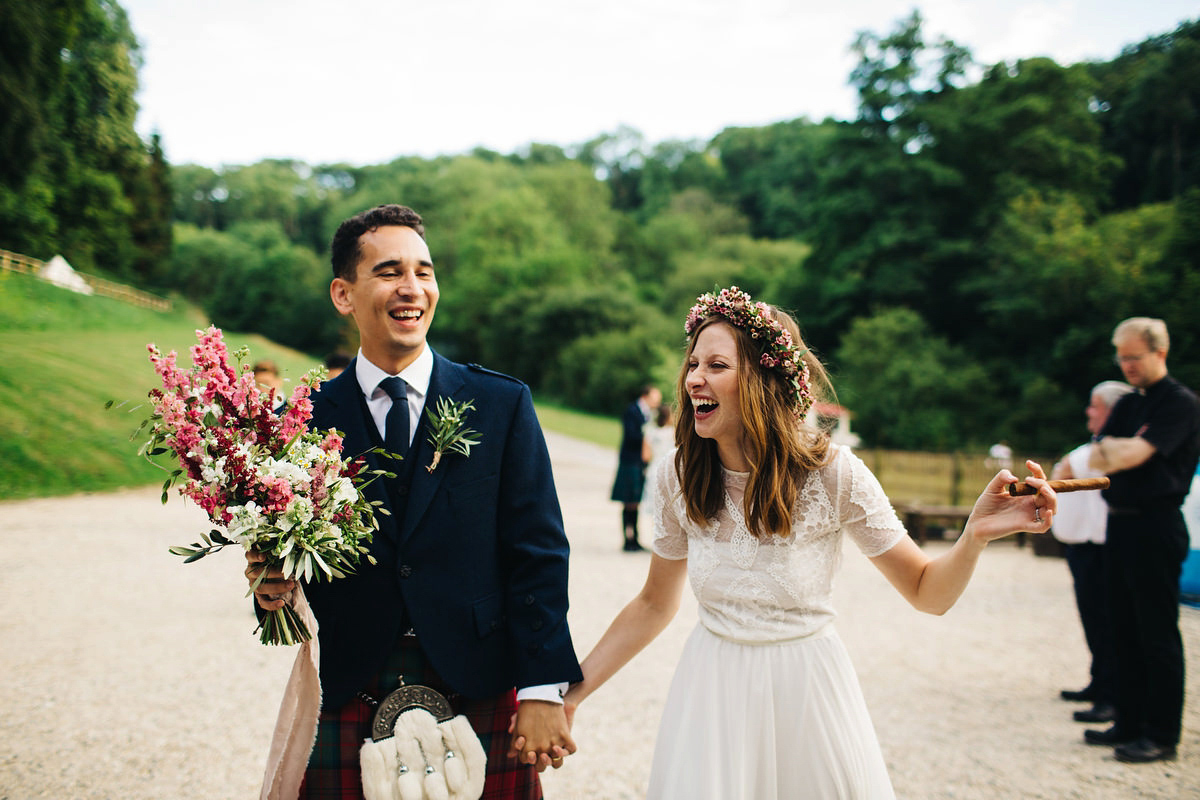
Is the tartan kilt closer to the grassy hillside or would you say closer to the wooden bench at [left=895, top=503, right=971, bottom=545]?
the grassy hillside

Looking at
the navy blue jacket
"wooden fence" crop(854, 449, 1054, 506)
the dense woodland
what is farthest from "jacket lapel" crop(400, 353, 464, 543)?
the dense woodland

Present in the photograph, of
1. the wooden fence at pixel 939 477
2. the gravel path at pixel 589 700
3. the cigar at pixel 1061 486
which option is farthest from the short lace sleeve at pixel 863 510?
the wooden fence at pixel 939 477

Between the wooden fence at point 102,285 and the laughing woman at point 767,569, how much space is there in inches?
1286

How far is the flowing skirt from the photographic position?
241 centimetres

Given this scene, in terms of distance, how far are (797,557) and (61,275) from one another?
4015 centimetres

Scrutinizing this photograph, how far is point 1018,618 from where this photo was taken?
9133 mm

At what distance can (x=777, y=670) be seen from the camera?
8.28ft

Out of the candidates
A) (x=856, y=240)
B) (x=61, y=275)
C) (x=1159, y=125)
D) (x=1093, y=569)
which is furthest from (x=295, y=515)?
(x=1159, y=125)

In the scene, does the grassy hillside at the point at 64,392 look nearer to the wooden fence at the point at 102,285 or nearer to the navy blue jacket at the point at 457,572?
the wooden fence at the point at 102,285

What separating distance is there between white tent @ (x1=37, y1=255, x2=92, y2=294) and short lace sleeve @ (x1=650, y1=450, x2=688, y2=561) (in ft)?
118

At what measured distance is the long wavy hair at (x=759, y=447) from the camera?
8.45 ft

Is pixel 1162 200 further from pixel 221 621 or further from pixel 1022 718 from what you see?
pixel 221 621

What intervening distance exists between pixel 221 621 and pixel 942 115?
40.3 metres

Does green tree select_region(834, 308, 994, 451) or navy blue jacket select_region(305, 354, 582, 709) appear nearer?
navy blue jacket select_region(305, 354, 582, 709)
